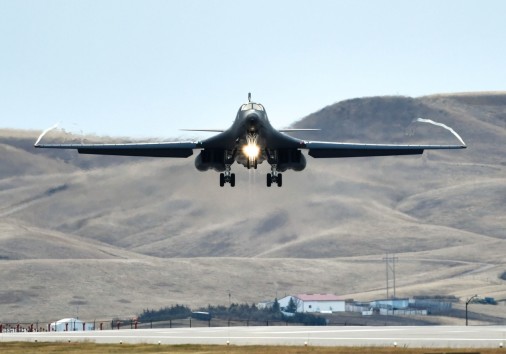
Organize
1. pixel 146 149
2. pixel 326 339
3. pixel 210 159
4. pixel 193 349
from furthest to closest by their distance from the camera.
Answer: pixel 326 339 → pixel 193 349 → pixel 146 149 → pixel 210 159

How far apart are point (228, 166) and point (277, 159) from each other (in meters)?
3.57

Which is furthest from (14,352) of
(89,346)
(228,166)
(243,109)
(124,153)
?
(243,109)

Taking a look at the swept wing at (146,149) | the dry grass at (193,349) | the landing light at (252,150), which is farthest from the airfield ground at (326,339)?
the landing light at (252,150)

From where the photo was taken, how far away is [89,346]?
310ft

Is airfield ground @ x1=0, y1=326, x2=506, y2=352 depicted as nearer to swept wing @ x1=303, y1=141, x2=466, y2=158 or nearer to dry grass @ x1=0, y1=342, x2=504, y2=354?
dry grass @ x1=0, y1=342, x2=504, y2=354

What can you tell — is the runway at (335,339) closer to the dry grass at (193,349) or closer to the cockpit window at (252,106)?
the dry grass at (193,349)

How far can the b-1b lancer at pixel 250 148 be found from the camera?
2660 inches

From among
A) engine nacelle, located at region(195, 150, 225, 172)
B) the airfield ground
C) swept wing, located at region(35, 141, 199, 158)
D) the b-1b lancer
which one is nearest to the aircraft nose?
the b-1b lancer

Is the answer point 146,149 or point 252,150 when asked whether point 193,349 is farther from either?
point 252,150

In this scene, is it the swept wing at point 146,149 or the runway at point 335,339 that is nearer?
the swept wing at point 146,149

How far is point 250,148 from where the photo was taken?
225ft

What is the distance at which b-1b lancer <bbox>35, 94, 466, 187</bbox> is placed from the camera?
67.6 meters

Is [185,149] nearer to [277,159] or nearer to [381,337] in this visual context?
[277,159]

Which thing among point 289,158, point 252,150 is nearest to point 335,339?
point 289,158
